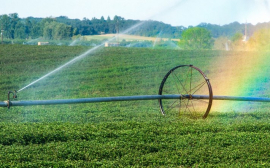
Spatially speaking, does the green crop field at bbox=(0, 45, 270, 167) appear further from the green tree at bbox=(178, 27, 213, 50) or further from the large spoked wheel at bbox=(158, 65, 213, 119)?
the green tree at bbox=(178, 27, 213, 50)

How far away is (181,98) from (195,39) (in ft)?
108

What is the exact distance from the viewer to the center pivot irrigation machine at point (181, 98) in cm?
734

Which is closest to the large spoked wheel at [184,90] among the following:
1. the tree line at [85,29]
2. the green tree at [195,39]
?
the tree line at [85,29]

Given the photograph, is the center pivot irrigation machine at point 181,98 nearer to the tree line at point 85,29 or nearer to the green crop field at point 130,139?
the green crop field at point 130,139

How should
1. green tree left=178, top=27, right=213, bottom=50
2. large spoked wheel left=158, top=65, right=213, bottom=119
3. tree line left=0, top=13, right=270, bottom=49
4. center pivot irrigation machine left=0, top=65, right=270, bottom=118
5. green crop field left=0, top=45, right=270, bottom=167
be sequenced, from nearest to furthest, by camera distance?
green crop field left=0, top=45, right=270, bottom=167, center pivot irrigation machine left=0, top=65, right=270, bottom=118, large spoked wheel left=158, top=65, right=213, bottom=119, tree line left=0, top=13, right=270, bottom=49, green tree left=178, top=27, right=213, bottom=50

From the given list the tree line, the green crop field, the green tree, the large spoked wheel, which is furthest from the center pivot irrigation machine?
the green tree

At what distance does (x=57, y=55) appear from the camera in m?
24.1

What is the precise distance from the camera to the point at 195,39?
1586 inches

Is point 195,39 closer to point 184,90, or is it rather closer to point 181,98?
point 184,90

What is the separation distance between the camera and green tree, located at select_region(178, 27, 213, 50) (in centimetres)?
Answer: 3953

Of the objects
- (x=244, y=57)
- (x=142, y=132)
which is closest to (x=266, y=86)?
(x=244, y=57)

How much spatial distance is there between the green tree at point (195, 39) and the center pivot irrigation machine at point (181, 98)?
1832 centimetres

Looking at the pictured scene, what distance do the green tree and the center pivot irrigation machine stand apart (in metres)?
18.3

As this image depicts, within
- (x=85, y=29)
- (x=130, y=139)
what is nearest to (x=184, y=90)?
(x=85, y=29)
